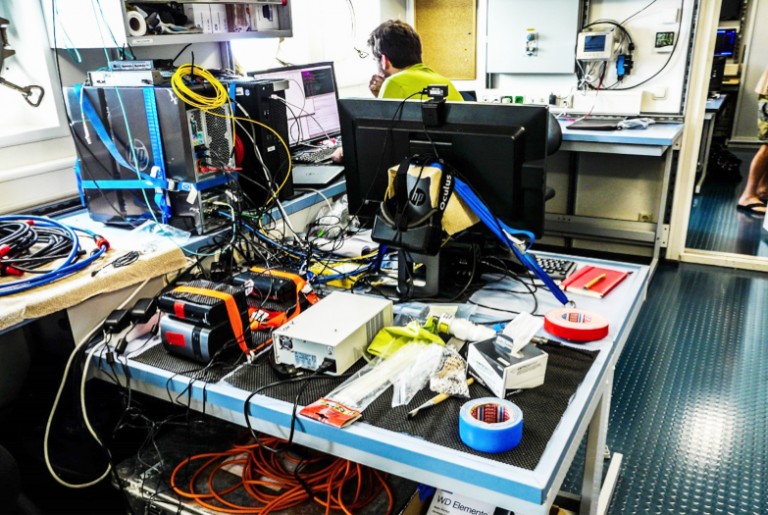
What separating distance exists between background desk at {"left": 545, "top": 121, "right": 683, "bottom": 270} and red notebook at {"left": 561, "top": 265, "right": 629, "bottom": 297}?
186 cm

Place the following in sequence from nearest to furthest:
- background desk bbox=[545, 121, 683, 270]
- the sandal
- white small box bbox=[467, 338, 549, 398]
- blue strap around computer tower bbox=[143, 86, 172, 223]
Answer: white small box bbox=[467, 338, 549, 398] → blue strap around computer tower bbox=[143, 86, 172, 223] → background desk bbox=[545, 121, 683, 270] → the sandal

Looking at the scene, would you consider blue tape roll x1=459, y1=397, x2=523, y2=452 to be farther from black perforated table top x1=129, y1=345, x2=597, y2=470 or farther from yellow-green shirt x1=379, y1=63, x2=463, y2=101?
yellow-green shirt x1=379, y1=63, x2=463, y2=101

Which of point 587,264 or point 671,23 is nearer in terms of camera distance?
point 587,264

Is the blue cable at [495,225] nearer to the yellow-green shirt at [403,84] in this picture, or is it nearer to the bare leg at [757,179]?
the yellow-green shirt at [403,84]

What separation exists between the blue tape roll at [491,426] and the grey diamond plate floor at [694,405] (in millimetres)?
1063

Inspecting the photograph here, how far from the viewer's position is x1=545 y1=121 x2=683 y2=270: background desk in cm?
371

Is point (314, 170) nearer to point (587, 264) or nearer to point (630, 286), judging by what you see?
point (587, 264)

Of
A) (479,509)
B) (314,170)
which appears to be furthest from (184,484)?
(314,170)

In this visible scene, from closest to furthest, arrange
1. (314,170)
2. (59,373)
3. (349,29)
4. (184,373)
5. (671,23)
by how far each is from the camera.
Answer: (184,373)
(59,373)
(314,170)
(671,23)
(349,29)

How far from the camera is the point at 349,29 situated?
4160 millimetres

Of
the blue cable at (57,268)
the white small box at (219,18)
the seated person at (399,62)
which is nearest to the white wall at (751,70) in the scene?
the seated person at (399,62)

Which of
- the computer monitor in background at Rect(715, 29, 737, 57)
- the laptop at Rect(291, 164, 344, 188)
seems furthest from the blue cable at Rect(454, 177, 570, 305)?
the computer monitor in background at Rect(715, 29, 737, 57)

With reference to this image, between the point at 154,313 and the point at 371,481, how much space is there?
68 cm

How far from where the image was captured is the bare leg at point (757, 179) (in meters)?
4.58
